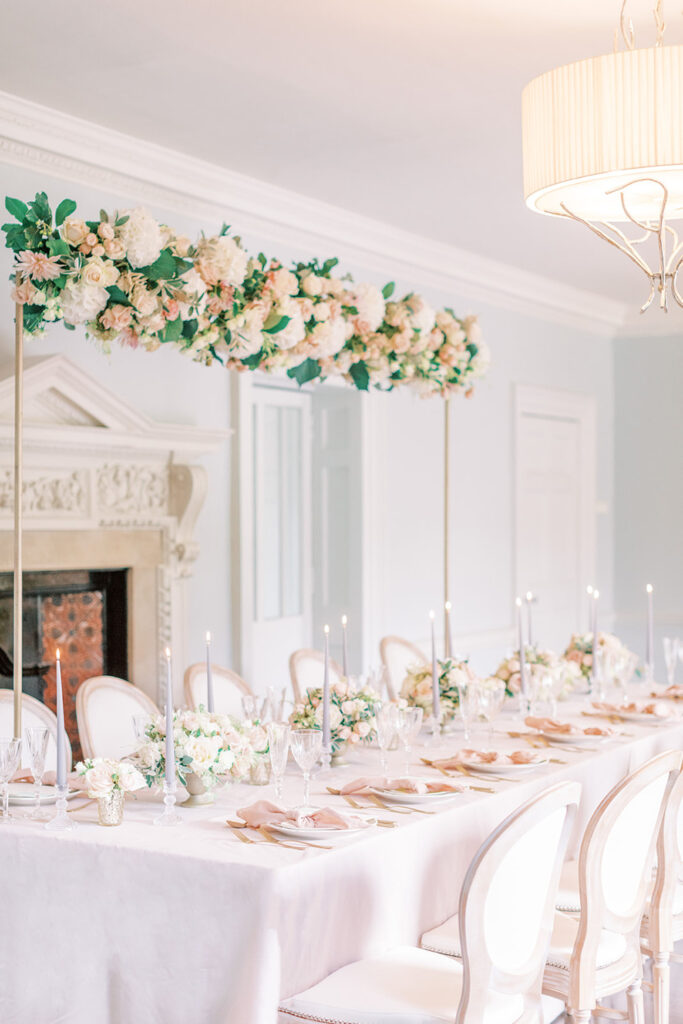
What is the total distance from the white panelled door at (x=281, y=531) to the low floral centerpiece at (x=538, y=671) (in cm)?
203

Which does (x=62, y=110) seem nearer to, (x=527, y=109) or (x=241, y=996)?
(x=527, y=109)

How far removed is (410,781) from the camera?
9.89 ft

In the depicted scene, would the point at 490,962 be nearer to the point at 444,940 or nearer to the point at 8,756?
the point at 444,940

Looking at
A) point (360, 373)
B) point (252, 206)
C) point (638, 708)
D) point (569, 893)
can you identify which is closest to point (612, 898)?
point (569, 893)

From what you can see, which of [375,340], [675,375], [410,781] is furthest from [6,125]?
[675,375]

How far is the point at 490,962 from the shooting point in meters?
2.38

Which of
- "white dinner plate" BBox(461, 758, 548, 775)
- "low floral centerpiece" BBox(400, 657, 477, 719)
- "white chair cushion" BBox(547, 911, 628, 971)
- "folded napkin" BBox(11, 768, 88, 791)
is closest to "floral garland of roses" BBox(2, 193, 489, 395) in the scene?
"low floral centerpiece" BBox(400, 657, 477, 719)

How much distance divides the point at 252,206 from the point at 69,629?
211cm

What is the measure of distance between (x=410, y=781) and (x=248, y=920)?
0.75 meters

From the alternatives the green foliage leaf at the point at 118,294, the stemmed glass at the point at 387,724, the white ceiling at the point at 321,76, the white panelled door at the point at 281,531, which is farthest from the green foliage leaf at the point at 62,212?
the white panelled door at the point at 281,531

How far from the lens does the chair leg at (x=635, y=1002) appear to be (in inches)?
119

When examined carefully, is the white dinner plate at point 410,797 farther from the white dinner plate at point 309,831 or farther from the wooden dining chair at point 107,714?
the wooden dining chair at point 107,714

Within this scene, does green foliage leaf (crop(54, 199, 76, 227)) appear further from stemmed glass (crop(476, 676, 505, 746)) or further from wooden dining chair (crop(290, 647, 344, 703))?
wooden dining chair (crop(290, 647, 344, 703))

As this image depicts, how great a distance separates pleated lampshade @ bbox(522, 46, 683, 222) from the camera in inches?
110
